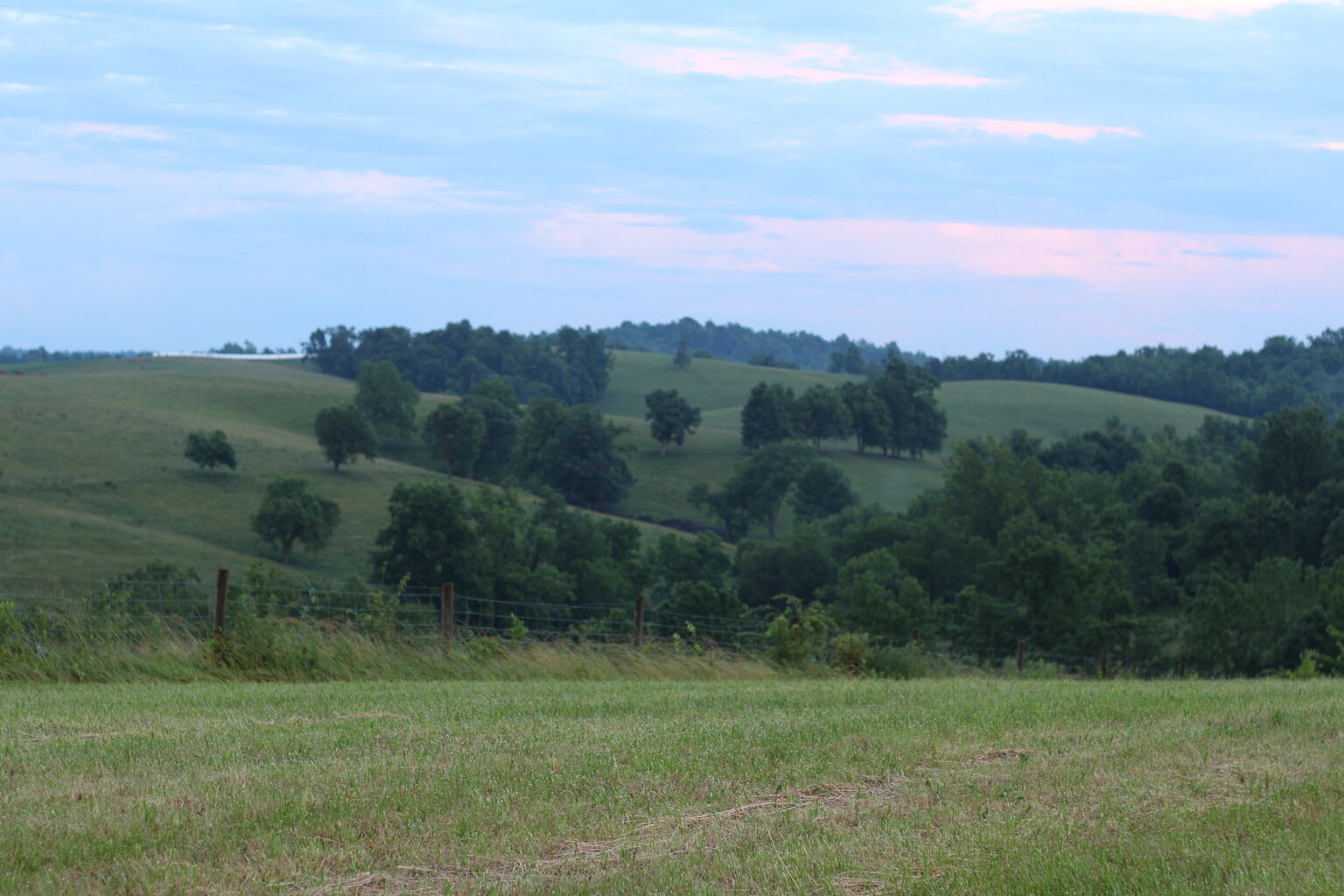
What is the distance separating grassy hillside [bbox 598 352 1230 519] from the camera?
107 meters

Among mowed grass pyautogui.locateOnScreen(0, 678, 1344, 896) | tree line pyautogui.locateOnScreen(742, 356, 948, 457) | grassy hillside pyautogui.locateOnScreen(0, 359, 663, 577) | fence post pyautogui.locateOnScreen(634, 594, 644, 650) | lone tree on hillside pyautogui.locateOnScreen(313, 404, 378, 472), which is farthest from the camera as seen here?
tree line pyautogui.locateOnScreen(742, 356, 948, 457)

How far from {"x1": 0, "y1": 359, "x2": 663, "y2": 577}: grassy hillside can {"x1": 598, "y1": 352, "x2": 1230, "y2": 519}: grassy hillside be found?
21959 mm

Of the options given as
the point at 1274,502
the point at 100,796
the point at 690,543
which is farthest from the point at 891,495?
the point at 100,796

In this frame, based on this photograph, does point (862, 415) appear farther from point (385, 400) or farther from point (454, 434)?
point (385, 400)

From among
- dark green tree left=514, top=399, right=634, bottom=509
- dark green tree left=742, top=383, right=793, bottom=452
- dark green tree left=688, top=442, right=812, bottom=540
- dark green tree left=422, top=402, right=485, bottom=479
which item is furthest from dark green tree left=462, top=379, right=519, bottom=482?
dark green tree left=742, top=383, right=793, bottom=452

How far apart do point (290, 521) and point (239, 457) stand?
21.8m

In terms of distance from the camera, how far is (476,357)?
6885 inches

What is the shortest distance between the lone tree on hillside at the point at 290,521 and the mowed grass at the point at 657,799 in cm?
5947

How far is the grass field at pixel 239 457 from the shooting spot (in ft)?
210

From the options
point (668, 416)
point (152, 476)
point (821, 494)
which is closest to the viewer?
point (152, 476)

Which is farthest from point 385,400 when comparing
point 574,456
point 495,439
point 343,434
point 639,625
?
point 639,625

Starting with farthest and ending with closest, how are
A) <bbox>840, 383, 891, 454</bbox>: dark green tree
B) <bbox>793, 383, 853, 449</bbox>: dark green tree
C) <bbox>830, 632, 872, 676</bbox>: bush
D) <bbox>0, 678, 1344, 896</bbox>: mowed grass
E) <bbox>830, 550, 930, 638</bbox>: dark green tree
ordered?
<bbox>840, 383, 891, 454</bbox>: dark green tree → <bbox>793, 383, 853, 449</bbox>: dark green tree → <bbox>830, 550, 930, 638</bbox>: dark green tree → <bbox>830, 632, 872, 676</bbox>: bush → <bbox>0, 678, 1344, 896</bbox>: mowed grass

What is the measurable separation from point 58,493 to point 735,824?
2890 inches

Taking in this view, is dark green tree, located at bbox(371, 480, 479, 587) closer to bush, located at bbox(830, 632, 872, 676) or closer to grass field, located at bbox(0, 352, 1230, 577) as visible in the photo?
grass field, located at bbox(0, 352, 1230, 577)
